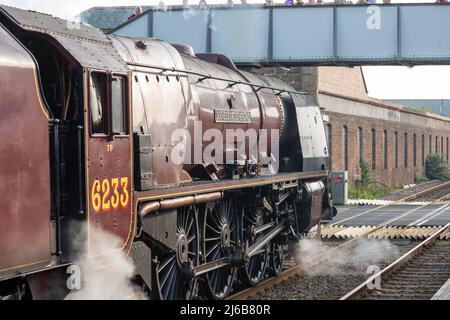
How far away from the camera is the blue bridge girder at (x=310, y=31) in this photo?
2155 cm

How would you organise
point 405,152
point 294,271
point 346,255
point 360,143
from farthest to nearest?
1. point 405,152
2. point 360,143
3. point 346,255
4. point 294,271

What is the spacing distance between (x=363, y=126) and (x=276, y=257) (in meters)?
25.7

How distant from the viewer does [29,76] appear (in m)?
6.52

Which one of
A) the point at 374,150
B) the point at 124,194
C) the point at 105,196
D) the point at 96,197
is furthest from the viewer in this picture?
the point at 374,150

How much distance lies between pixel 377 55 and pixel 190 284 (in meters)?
12.9

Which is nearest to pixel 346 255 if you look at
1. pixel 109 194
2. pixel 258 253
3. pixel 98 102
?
pixel 258 253

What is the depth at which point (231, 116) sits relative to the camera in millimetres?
12117

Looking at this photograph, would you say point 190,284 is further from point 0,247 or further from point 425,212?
point 425,212

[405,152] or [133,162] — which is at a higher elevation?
[133,162]

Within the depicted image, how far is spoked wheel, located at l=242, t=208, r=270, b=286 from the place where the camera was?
1255cm

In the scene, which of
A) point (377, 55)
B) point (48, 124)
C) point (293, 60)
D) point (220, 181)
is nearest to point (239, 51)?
point (293, 60)

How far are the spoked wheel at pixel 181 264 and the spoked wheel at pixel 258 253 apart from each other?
6.40ft

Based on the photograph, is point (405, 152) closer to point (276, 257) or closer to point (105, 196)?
point (276, 257)

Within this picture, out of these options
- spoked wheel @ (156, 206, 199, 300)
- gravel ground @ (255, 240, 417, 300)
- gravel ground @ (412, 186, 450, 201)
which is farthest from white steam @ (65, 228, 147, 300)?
gravel ground @ (412, 186, 450, 201)
